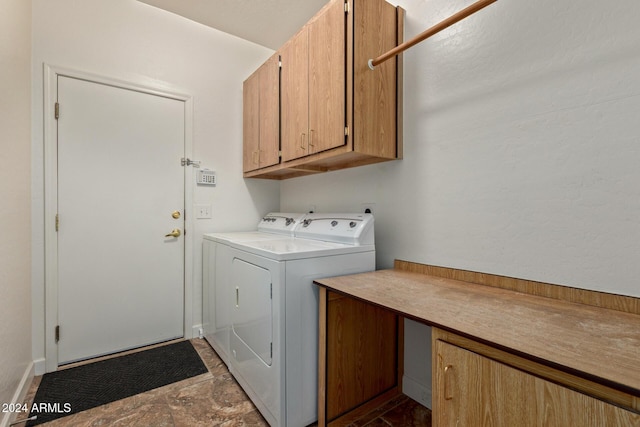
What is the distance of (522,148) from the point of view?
133 cm

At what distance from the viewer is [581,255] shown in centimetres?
117

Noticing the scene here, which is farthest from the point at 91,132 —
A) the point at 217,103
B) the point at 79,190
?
the point at 217,103

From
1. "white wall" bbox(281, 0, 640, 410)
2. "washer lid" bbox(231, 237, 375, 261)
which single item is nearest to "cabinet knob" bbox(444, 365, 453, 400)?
"white wall" bbox(281, 0, 640, 410)

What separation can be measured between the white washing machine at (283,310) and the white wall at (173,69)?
3.14 feet

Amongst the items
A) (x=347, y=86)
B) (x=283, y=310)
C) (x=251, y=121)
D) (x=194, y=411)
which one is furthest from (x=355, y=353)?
(x=251, y=121)

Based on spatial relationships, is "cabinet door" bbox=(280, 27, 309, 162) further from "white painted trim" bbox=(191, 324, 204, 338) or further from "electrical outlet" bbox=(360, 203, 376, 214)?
"white painted trim" bbox=(191, 324, 204, 338)

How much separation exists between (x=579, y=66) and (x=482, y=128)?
41 cm

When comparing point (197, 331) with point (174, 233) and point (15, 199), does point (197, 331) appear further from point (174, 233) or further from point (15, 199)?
point (15, 199)

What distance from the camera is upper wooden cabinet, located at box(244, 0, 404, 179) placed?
1662 mm

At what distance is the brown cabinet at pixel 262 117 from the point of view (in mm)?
2359

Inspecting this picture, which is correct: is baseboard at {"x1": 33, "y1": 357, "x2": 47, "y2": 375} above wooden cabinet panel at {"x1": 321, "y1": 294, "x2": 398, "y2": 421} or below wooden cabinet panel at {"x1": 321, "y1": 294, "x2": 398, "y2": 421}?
below

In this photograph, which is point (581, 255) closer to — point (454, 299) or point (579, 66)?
point (454, 299)

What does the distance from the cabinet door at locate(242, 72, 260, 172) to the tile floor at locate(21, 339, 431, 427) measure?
180 centimetres

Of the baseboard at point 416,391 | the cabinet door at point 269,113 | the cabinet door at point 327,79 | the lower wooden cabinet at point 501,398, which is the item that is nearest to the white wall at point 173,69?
the cabinet door at point 269,113
